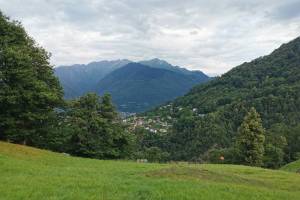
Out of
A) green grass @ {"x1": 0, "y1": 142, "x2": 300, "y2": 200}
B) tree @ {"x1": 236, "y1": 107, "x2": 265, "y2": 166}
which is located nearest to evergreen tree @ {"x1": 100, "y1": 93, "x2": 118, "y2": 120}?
tree @ {"x1": 236, "y1": 107, "x2": 265, "y2": 166}

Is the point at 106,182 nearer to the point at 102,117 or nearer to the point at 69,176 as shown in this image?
the point at 69,176

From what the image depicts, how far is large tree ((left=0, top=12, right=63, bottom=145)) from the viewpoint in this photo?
46812 mm

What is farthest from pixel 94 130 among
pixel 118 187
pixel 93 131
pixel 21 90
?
pixel 118 187

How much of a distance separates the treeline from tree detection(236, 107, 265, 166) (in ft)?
66.5

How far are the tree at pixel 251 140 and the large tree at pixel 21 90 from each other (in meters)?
31.4

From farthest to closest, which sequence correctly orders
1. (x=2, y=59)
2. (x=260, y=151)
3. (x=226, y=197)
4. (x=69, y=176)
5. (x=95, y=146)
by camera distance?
(x=260, y=151), (x=95, y=146), (x=2, y=59), (x=69, y=176), (x=226, y=197)

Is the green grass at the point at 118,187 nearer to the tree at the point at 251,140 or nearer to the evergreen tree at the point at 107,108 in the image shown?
the evergreen tree at the point at 107,108

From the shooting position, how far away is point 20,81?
158ft

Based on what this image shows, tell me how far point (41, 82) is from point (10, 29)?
279 inches

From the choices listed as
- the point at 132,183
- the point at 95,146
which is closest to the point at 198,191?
the point at 132,183

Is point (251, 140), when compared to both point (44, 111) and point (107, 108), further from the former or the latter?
point (44, 111)

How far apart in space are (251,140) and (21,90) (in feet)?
127

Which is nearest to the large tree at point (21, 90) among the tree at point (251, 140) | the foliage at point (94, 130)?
the foliage at point (94, 130)

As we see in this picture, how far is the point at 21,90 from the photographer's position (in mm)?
48000
